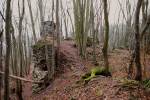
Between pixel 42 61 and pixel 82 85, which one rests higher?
pixel 42 61

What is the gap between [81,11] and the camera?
61.7ft

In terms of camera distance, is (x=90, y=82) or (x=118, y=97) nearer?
(x=118, y=97)

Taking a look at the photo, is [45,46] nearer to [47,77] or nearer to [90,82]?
[47,77]

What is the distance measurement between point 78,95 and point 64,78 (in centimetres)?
458

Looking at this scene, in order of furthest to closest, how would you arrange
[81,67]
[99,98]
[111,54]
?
[111,54]
[81,67]
[99,98]

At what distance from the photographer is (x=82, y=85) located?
41.3ft

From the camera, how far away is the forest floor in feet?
31.7

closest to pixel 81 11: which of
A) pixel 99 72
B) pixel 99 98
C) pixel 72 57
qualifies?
pixel 72 57

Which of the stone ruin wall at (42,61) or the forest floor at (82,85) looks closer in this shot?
the forest floor at (82,85)

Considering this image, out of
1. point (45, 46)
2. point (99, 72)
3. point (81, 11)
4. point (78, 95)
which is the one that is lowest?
point (78, 95)

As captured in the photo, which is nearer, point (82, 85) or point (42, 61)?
point (82, 85)

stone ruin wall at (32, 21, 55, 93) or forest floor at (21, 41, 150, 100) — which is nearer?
forest floor at (21, 41, 150, 100)

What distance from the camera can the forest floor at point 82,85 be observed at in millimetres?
9664

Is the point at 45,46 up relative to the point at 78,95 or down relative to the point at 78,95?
up
